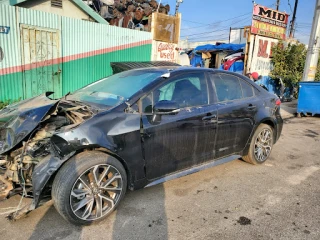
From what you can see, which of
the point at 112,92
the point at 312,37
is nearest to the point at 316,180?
the point at 112,92

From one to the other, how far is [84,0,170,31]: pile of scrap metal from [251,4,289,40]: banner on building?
5830mm

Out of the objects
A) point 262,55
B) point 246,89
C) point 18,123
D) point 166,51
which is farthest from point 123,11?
point 18,123

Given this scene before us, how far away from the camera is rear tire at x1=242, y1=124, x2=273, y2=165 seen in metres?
4.44

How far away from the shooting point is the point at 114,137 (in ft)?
9.26

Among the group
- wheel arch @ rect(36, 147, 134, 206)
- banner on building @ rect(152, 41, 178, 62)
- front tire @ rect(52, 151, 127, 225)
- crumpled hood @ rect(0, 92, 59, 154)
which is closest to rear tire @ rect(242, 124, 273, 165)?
wheel arch @ rect(36, 147, 134, 206)

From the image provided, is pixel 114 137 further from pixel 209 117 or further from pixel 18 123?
pixel 209 117

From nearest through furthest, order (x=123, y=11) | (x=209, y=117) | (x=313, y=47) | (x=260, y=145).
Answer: (x=209, y=117) < (x=260, y=145) < (x=313, y=47) < (x=123, y=11)

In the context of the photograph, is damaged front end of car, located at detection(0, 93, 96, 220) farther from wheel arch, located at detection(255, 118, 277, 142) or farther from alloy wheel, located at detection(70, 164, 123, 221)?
wheel arch, located at detection(255, 118, 277, 142)

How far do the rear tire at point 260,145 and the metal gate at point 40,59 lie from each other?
6139 millimetres

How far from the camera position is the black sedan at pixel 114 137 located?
265 cm

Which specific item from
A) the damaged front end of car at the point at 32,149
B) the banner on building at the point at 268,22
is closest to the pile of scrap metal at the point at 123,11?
the banner on building at the point at 268,22

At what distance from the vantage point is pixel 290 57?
13.9 meters

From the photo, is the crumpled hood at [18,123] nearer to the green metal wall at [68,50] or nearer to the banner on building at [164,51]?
the green metal wall at [68,50]

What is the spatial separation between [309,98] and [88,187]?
9049mm
